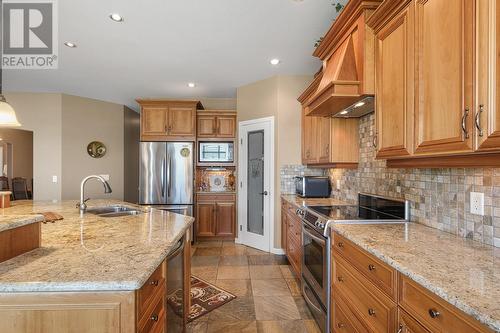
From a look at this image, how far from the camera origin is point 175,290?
1.63 m

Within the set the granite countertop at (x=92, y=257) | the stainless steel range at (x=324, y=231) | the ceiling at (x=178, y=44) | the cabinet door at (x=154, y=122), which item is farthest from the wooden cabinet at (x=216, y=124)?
the granite countertop at (x=92, y=257)

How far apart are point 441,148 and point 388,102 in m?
0.53

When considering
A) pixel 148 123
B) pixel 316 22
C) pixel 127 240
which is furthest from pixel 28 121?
pixel 316 22

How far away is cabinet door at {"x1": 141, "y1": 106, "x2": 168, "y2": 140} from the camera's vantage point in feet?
15.3

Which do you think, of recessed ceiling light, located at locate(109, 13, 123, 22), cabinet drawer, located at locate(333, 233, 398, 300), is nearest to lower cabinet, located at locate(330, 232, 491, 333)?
cabinet drawer, located at locate(333, 233, 398, 300)

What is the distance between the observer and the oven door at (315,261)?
2.00 meters

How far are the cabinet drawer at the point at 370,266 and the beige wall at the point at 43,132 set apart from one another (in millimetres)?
5389

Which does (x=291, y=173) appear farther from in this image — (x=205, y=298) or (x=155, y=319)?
(x=155, y=319)

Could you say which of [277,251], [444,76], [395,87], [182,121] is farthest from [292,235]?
[182,121]

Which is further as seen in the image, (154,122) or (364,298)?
(154,122)

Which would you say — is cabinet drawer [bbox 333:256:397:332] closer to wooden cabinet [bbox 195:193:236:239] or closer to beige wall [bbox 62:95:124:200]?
wooden cabinet [bbox 195:193:236:239]

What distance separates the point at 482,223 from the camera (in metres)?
1.38

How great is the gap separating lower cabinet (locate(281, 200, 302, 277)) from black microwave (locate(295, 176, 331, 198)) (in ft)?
1.02

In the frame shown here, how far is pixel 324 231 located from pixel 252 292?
132 cm
